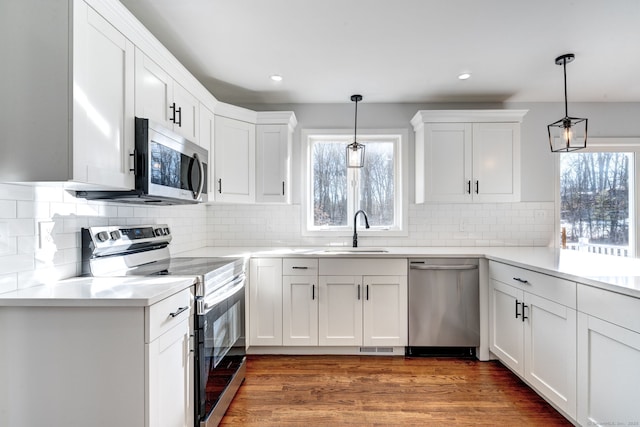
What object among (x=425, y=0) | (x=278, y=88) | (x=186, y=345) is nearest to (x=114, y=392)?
(x=186, y=345)

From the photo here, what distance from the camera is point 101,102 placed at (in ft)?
4.66

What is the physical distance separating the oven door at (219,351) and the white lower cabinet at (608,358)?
6.36 ft

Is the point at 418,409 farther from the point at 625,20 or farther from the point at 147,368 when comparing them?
the point at 625,20

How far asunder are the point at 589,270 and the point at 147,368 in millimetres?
2275

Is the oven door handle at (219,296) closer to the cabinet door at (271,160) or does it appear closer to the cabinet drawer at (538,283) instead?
the cabinet door at (271,160)

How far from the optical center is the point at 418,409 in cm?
207

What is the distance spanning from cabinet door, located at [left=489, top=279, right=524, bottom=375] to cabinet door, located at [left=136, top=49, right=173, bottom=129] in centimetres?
260

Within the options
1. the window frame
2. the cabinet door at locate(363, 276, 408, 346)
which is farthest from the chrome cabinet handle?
the window frame

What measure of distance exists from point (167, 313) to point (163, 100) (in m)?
1.30

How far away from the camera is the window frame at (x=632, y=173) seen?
10.9ft

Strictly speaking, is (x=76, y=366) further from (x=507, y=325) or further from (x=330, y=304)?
(x=507, y=325)

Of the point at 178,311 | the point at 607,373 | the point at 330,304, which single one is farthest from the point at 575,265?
the point at 178,311

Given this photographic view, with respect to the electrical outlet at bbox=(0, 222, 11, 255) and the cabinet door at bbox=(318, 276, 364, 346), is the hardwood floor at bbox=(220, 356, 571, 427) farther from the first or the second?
the electrical outlet at bbox=(0, 222, 11, 255)

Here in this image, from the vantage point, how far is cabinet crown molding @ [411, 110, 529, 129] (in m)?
3.06
